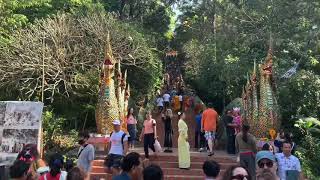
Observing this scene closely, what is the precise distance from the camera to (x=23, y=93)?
21.4m

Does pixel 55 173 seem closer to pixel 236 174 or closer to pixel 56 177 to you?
pixel 56 177

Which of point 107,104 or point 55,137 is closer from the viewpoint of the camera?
point 107,104

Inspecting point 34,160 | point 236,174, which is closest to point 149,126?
point 34,160

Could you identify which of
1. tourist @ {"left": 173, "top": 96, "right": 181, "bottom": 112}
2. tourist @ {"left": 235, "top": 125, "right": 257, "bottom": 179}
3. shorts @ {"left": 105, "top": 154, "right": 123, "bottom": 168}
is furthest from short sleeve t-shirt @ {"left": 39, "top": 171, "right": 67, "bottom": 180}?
tourist @ {"left": 173, "top": 96, "right": 181, "bottom": 112}

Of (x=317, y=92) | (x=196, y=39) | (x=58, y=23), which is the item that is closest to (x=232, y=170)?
(x=317, y=92)

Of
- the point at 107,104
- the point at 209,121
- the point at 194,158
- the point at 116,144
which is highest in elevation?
the point at 107,104

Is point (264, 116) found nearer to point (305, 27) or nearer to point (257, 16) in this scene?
point (305, 27)

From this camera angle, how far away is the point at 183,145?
13.2 meters

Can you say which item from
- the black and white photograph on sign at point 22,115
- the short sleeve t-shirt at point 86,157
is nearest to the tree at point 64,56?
the black and white photograph on sign at point 22,115

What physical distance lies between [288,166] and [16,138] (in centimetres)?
624

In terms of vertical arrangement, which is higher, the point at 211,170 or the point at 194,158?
the point at 211,170

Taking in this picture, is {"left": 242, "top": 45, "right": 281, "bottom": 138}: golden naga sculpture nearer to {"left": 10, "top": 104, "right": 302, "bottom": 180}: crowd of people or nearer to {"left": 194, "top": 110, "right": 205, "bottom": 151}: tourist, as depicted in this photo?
{"left": 10, "top": 104, "right": 302, "bottom": 180}: crowd of people

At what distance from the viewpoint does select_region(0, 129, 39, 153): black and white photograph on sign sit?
11211mm

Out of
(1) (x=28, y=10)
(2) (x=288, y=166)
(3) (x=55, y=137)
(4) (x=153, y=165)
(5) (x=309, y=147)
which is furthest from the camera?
(1) (x=28, y=10)
